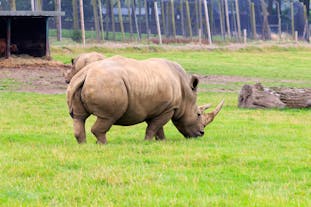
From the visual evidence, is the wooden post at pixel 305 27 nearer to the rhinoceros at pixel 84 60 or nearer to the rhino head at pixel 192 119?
the rhinoceros at pixel 84 60

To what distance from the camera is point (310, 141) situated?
14258 mm

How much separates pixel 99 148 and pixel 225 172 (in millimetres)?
2414

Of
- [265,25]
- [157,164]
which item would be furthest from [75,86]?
[265,25]

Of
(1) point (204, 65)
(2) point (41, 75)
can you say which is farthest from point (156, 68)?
(1) point (204, 65)

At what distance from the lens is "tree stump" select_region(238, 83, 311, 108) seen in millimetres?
20562

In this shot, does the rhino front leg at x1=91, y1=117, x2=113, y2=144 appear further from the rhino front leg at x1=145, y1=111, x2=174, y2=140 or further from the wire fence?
the wire fence

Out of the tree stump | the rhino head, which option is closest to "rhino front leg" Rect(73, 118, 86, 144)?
the rhino head

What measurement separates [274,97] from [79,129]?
850 centimetres

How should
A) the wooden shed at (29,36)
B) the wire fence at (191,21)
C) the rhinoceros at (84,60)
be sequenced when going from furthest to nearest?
the wire fence at (191,21) < the wooden shed at (29,36) < the rhinoceros at (84,60)

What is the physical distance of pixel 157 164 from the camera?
1114cm

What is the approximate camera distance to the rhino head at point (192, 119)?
1447 centimetres

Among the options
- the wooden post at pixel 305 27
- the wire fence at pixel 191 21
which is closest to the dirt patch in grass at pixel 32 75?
the wire fence at pixel 191 21

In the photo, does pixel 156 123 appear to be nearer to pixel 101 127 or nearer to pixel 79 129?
pixel 101 127

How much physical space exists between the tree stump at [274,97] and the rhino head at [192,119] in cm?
592
